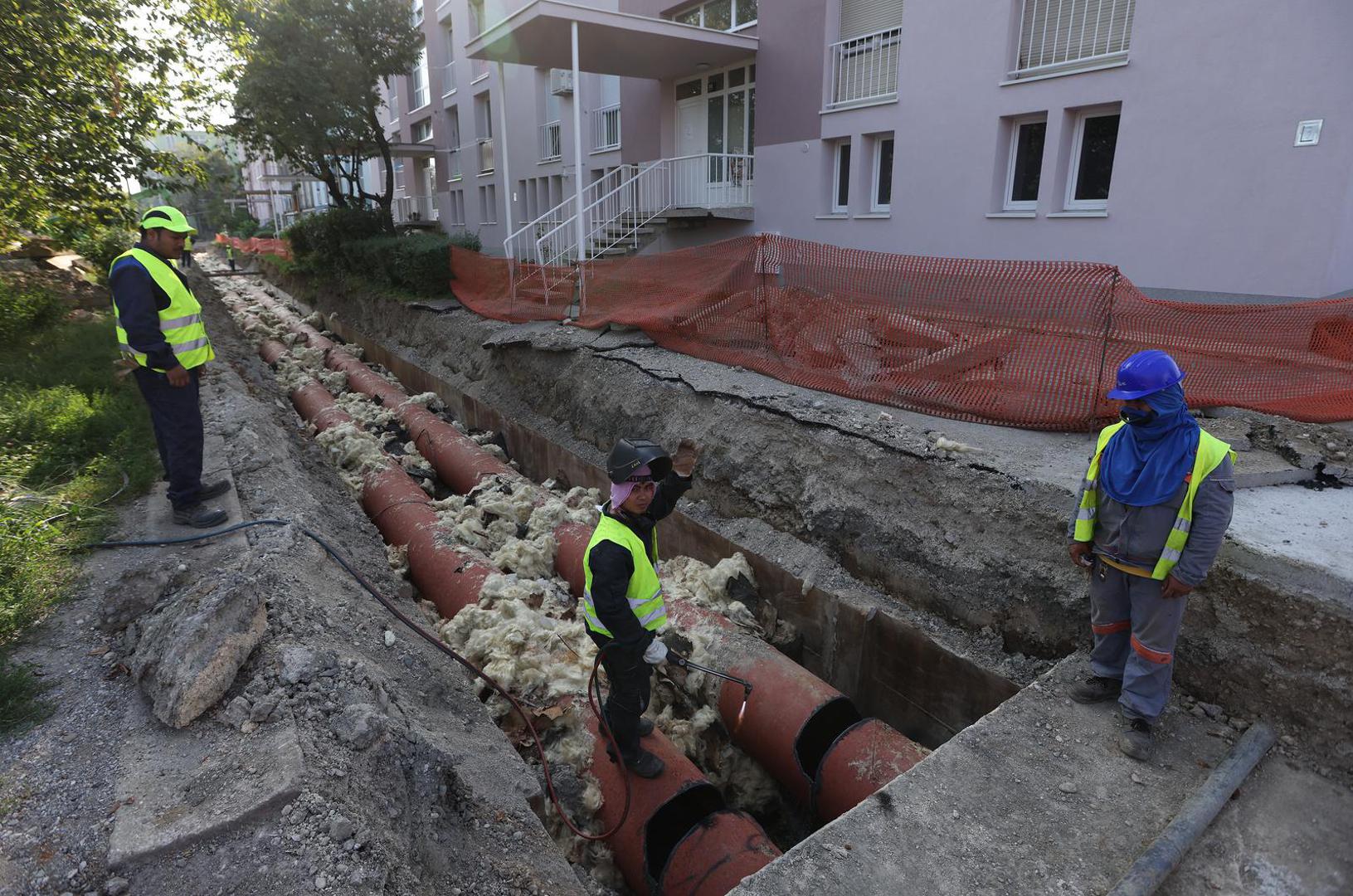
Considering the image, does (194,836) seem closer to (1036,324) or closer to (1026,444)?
(1026,444)

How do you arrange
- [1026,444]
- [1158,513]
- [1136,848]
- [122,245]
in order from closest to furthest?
[1136,848] < [1158,513] < [1026,444] < [122,245]

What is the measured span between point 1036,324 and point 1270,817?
3.77 m

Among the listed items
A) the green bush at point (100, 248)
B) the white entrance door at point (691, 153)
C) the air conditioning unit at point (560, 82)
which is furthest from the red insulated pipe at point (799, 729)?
the air conditioning unit at point (560, 82)

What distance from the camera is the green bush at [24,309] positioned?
8742 millimetres

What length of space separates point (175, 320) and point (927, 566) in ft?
16.7

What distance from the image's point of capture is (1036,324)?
223 inches

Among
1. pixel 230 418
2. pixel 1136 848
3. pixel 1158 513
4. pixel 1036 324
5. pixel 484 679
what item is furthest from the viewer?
pixel 230 418

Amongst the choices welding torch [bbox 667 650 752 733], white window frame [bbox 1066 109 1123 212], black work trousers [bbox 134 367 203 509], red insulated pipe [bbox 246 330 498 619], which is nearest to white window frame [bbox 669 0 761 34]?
white window frame [bbox 1066 109 1123 212]

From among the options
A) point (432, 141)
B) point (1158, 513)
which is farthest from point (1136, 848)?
point (432, 141)

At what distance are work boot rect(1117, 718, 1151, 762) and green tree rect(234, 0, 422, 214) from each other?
60.7 ft

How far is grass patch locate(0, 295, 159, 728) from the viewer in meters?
3.52

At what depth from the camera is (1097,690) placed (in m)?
3.47

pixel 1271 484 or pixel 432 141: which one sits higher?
pixel 432 141

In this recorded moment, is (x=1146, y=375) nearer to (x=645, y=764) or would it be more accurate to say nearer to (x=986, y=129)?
(x=645, y=764)
